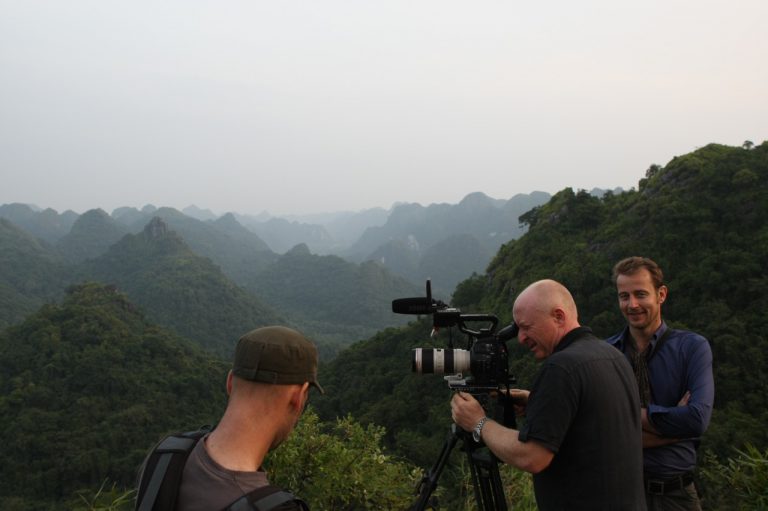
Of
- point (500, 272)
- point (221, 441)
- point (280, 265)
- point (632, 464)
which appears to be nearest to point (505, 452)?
point (632, 464)

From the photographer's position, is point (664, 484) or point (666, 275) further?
point (666, 275)

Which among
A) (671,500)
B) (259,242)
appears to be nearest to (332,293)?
(259,242)

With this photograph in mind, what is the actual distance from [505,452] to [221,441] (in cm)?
105

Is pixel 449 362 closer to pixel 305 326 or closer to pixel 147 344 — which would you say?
pixel 147 344

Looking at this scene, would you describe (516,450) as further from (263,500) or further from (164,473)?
(164,473)

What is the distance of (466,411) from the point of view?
2.08m

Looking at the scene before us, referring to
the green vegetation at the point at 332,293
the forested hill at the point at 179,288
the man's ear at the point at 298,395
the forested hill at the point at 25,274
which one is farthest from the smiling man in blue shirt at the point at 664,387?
the green vegetation at the point at 332,293

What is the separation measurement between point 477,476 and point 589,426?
30.2 inches

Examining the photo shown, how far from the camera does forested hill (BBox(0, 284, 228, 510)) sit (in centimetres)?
2444

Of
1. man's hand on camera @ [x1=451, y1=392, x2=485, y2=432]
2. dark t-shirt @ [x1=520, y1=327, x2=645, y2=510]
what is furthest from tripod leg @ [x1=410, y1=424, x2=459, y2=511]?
dark t-shirt @ [x1=520, y1=327, x2=645, y2=510]

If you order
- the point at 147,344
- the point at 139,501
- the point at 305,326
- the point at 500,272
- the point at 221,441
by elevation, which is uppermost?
the point at 221,441

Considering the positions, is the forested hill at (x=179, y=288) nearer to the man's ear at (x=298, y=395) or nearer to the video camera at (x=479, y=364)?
the video camera at (x=479, y=364)

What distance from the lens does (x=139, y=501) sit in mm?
1266

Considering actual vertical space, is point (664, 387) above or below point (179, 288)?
above
